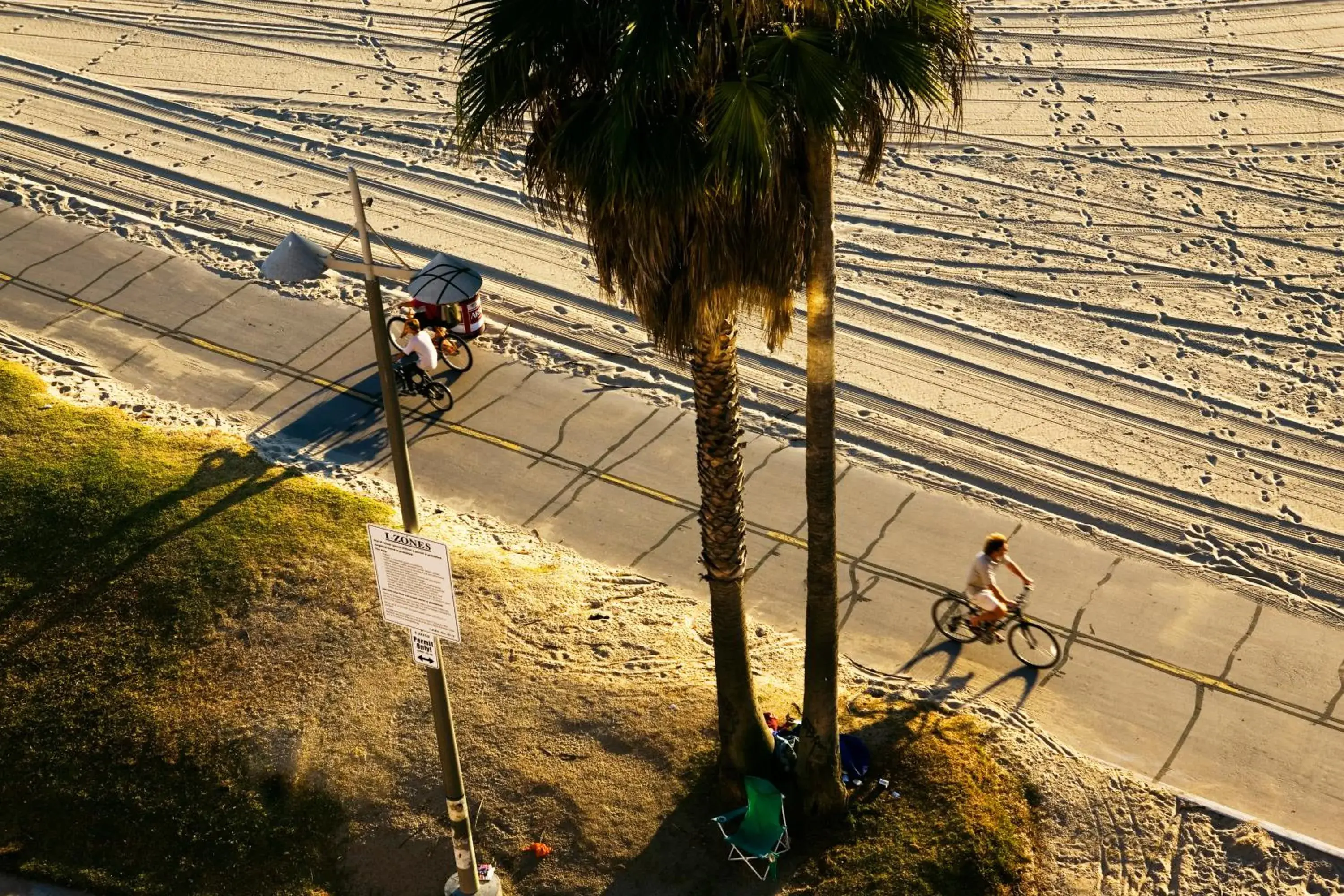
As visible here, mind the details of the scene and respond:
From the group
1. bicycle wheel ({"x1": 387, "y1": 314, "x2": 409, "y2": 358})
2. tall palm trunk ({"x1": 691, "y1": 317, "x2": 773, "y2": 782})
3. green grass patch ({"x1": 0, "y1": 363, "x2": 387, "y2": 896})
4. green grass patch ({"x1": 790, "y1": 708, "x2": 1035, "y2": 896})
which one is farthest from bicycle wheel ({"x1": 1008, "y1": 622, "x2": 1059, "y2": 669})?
bicycle wheel ({"x1": 387, "y1": 314, "x2": 409, "y2": 358})

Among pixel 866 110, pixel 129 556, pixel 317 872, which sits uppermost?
pixel 866 110

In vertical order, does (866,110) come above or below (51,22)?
above

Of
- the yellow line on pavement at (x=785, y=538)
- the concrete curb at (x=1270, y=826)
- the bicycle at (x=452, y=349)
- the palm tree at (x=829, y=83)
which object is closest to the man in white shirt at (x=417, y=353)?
the bicycle at (x=452, y=349)

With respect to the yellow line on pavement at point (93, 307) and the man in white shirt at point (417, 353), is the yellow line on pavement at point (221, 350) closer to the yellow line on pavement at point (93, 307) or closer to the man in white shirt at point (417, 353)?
the yellow line on pavement at point (93, 307)

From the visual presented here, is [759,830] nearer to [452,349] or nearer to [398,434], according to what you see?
[398,434]

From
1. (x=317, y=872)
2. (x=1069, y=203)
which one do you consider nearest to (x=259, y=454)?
(x=317, y=872)

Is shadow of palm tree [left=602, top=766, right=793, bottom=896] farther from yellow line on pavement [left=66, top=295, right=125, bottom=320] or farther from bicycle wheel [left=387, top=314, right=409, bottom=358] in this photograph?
yellow line on pavement [left=66, top=295, right=125, bottom=320]

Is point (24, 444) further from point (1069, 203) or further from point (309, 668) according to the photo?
point (1069, 203)
